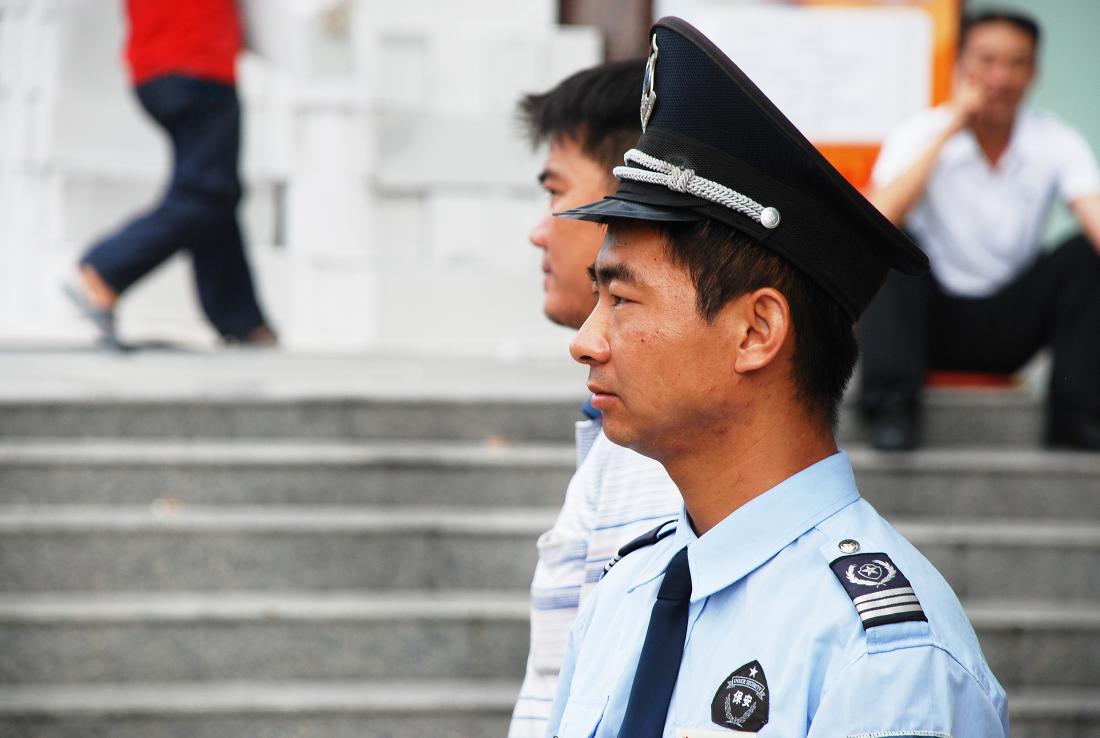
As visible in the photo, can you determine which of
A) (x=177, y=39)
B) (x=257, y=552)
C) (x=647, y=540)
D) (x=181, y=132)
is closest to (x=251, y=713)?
(x=257, y=552)

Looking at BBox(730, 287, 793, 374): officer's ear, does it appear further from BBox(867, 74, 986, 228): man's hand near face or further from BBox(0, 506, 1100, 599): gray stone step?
BBox(867, 74, 986, 228): man's hand near face

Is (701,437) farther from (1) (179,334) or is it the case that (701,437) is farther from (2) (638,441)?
(1) (179,334)

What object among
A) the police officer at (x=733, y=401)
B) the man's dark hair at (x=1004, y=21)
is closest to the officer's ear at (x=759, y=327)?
the police officer at (x=733, y=401)

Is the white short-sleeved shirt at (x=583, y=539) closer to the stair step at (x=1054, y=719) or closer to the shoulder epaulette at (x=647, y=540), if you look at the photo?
the shoulder epaulette at (x=647, y=540)

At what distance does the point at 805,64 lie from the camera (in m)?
6.36

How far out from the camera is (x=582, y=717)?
163 cm

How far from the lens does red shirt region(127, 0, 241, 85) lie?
6094 mm

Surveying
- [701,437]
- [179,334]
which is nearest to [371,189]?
[179,334]

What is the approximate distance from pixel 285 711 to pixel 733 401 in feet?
9.21

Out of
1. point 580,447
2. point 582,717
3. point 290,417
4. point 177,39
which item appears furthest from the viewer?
point 177,39

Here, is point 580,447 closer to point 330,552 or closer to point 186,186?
point 330,552

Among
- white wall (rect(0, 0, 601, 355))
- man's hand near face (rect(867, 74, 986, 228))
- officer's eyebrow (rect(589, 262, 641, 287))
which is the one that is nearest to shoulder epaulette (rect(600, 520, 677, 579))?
officer's eyebrow (rect(589, 262, 641, 287))

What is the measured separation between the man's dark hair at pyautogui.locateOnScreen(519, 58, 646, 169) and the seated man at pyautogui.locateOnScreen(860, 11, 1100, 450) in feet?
8.08

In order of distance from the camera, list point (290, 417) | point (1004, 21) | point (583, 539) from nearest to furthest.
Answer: point (583, 539), point (290, 417), point (1004, 21)
